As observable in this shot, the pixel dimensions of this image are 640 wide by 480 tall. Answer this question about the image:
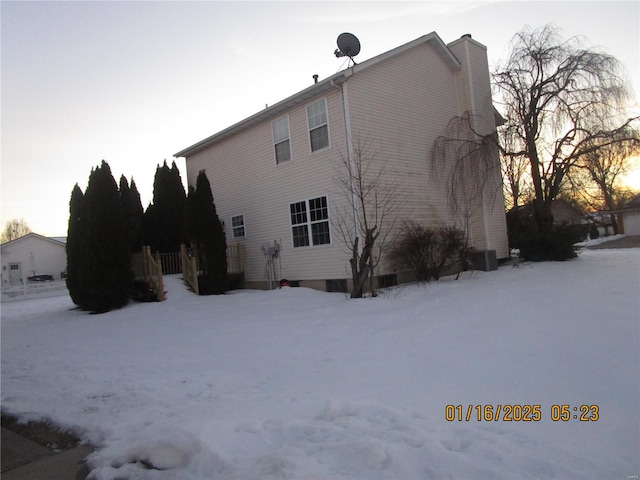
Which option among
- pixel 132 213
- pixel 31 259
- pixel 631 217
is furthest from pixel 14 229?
pixel 631 217

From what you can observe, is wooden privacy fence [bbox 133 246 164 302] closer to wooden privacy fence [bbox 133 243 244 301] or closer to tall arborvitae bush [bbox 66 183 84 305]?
wooden privacy fence [bbox 133 243 244 301]

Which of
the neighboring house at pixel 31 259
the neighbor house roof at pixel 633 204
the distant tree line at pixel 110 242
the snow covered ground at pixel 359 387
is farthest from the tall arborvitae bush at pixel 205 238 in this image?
the neighbor house roof at pixel 633 204

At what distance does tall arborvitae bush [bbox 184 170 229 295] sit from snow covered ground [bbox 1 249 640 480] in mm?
4518

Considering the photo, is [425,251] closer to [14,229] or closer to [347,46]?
[347,46]

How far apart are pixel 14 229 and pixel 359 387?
278 feet

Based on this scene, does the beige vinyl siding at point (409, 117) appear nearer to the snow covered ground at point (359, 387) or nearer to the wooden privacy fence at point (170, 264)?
the snow covered ground at point (359, 387)

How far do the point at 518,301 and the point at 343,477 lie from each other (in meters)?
6.18

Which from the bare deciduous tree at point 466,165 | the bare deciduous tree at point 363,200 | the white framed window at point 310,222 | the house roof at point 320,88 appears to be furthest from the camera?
the bare deciduous tree at point 466,165

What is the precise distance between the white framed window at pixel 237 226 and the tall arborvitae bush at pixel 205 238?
5.51 feet

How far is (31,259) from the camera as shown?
41344mm

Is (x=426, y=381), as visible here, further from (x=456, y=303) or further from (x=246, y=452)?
(x=456, y=303)

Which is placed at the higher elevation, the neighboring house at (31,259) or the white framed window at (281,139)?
the white framed window at (281,139)

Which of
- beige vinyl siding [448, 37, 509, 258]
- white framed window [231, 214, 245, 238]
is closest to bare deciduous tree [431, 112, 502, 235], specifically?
beige vinyl siding [448, 37, 509, 258]

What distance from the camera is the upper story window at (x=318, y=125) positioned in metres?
12.2
